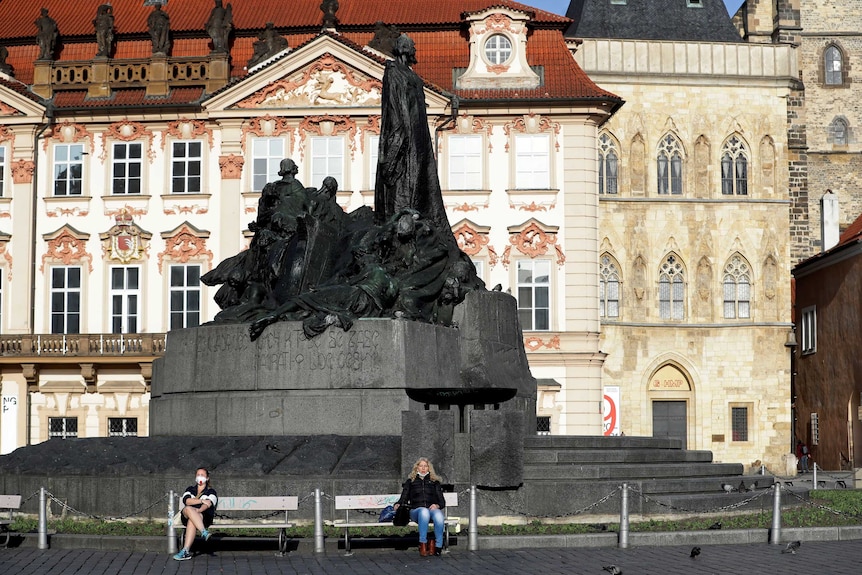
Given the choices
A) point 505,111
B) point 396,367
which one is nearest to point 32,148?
point 505,111

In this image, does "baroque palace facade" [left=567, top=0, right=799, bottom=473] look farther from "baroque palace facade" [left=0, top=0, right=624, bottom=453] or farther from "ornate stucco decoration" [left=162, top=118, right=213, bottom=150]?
"ornate stucco decoration" [left=162, top=118, right=213, bottom=150]

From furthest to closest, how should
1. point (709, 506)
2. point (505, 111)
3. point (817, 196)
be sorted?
point (817, 196)
point (505, 111)
point (709, 506)

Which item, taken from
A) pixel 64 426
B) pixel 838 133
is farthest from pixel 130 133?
pixel 838 133

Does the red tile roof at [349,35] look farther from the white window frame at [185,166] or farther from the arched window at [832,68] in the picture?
the arched window at [832,68]

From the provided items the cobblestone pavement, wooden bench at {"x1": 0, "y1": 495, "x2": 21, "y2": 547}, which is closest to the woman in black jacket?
the cobblestone pavement

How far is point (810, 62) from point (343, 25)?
92.6 ft

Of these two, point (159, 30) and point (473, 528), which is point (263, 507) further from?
point (159, 30)

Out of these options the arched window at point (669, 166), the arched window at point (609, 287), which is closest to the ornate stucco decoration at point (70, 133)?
the arched window at point (609, 287)

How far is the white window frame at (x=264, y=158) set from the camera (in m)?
44.1

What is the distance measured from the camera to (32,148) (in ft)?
146

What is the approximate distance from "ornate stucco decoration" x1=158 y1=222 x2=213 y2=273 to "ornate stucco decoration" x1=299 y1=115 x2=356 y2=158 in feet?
12.4

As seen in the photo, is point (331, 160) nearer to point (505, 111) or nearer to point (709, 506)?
point (505, 111)

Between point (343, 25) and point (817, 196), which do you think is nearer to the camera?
point (343, 25)

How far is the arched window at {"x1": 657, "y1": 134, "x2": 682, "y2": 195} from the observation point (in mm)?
54375
